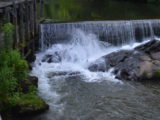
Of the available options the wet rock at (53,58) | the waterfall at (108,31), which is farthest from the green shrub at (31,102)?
the waterfall at (108,31)

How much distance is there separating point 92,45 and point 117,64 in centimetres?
409

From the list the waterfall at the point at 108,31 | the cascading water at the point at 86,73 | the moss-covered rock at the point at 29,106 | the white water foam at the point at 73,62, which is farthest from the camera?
the waterfall at the point at 108,31

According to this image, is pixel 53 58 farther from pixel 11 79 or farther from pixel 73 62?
pixel 11 79

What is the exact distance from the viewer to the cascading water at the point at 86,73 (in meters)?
14.7

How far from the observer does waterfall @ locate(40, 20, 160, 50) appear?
78.8ft

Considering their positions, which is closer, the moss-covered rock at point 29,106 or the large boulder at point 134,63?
the moss-covered rock at point 29,106

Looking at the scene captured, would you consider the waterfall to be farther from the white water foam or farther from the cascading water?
the white water foam

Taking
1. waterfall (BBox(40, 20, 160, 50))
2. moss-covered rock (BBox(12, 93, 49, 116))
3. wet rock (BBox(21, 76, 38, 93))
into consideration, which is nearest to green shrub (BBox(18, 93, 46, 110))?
moss-covered rock (BBox(12, 93, 49, 116))

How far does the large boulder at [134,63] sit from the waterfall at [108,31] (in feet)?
10.7

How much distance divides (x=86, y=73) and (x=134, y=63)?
292 centimetres

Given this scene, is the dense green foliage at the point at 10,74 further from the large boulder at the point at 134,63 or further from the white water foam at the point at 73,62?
the large boulder at the point at 134,63

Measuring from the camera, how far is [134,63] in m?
19.7

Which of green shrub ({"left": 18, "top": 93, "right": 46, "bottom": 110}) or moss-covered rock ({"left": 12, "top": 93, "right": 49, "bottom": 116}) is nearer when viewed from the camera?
moss-covered rock ({"left": 12, "top": 93, "right": 49, "bottom": 116})

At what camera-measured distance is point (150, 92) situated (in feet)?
56.1
